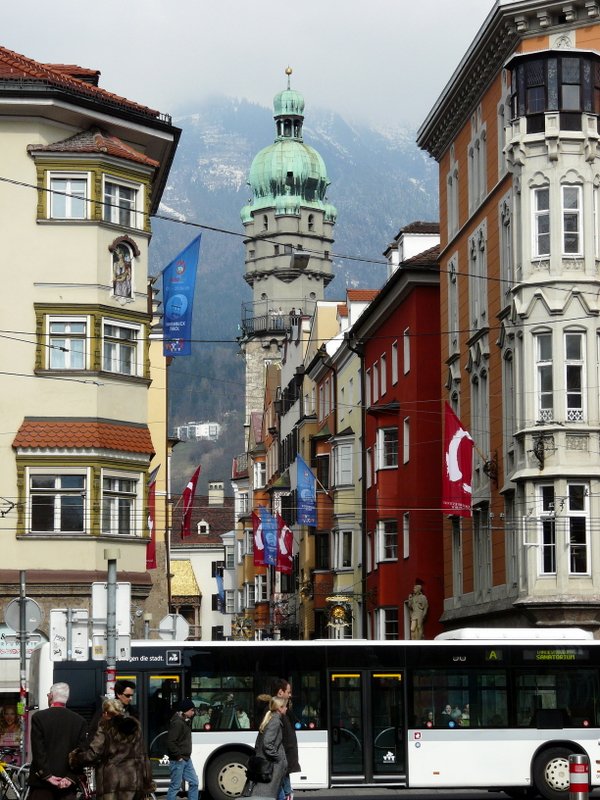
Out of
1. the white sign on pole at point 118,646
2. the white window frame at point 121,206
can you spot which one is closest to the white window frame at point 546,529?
the white window frame at point 121,206

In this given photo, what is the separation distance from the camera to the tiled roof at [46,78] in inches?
1753

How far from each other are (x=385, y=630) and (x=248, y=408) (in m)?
104

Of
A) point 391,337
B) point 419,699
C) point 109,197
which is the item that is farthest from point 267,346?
point 419,699

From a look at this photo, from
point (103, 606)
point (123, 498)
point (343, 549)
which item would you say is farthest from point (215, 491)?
Answer: point (103, 606)

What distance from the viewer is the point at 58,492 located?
1705 inches

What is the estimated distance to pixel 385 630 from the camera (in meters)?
62.0

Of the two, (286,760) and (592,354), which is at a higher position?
(592,354)

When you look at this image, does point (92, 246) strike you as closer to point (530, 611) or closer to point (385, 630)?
point (530, 611)

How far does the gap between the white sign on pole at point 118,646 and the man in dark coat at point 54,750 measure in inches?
275

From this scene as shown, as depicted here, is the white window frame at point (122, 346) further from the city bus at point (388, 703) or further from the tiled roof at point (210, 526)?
the tiled roof at point (210, 526)

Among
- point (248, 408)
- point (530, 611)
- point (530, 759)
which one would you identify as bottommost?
point (530, 759)

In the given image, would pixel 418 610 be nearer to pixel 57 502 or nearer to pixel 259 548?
pixel 259 548

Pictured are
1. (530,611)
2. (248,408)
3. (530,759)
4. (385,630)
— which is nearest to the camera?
(530,759)

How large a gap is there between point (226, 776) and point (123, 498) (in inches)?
494
